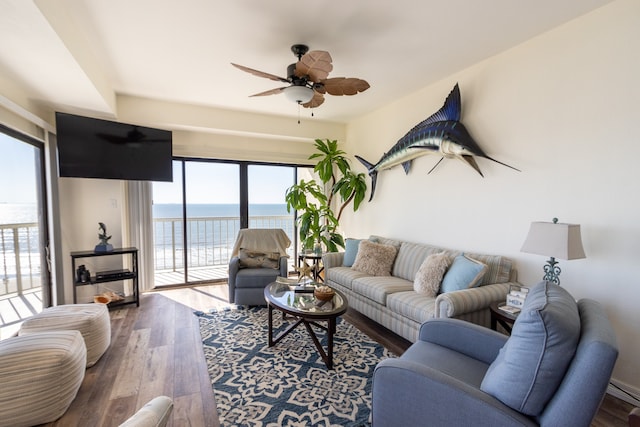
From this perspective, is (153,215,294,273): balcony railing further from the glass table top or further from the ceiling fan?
the ceiling fan

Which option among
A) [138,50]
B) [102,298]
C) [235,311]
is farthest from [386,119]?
[102,298]

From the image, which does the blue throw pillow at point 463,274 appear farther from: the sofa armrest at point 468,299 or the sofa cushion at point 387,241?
the sofa cushion at point 387,241

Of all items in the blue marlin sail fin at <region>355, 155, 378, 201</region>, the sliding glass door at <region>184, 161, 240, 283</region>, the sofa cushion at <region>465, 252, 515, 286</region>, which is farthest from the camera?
the sliding glass door at <region>184, 161, 240, 283</region>

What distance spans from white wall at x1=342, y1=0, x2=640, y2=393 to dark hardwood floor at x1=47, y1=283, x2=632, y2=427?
0.87 meters

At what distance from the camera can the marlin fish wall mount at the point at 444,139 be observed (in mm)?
2854

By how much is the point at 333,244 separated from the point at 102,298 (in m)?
3.12

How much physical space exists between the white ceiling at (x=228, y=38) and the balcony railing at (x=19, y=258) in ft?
4.10

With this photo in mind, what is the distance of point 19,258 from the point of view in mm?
2771

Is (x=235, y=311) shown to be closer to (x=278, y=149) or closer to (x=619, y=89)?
(x=278, y=149)

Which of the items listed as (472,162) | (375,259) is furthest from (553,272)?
(375,259)

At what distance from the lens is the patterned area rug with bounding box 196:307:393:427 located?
1.78 m

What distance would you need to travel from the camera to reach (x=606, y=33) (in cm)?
200

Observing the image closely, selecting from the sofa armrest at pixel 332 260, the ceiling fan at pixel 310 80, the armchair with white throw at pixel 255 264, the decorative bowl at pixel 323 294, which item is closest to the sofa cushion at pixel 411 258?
the sofa armrest at pixel 332 260

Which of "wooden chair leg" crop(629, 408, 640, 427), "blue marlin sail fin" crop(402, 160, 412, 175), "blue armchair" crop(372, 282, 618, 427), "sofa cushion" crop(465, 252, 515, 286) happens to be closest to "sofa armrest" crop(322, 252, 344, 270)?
"blue marlin sail fin" crop(402, 160, 412, 175)
